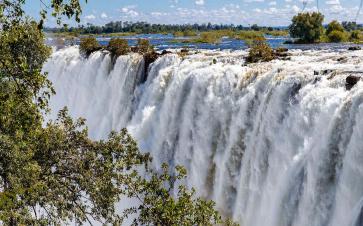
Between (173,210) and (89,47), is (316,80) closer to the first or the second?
(173,210)

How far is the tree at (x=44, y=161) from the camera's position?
792cm

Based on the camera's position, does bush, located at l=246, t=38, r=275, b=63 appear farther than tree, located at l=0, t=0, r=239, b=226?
Yes

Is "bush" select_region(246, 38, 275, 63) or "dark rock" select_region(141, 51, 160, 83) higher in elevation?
"bush" select_region(246, 38, 275, 63)

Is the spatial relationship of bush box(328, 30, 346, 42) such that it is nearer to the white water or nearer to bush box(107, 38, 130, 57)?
bush box(107, 38, 130, 57)

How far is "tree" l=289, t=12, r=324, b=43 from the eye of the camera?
6791 cm

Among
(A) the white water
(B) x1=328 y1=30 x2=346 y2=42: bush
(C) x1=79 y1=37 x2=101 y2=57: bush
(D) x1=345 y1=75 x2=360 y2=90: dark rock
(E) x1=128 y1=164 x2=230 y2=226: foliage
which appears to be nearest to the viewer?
(E) x1=128 y1=164 x2=230 y2=226: foliage

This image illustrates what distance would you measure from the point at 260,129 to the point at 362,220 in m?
6.77

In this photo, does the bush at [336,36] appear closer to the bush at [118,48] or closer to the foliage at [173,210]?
the bush at [118,48]

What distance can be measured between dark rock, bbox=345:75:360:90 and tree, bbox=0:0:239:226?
672 cm

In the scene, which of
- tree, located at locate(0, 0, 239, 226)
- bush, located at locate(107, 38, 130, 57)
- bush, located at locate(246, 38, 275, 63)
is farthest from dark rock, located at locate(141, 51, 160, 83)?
tree, located at locate(0, 0, 239, 226)

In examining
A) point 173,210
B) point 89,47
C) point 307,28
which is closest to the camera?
point 173,210

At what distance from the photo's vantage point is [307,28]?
2685 inches

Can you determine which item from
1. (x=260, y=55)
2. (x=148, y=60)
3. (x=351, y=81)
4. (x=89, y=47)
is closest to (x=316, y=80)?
(x=351, y=81)

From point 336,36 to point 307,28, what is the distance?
14.0 feet
